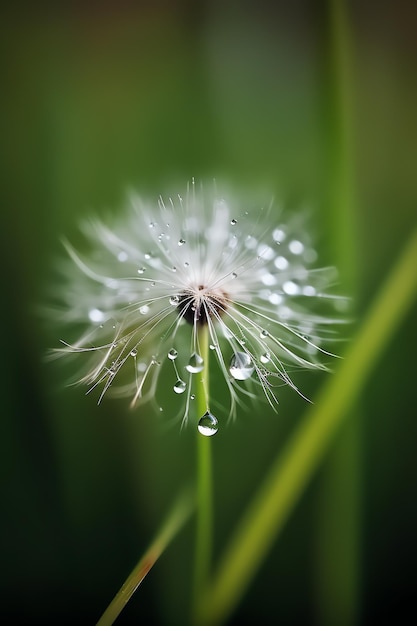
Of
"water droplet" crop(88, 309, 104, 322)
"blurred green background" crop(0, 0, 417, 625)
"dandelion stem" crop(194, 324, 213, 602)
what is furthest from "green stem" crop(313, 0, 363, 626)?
"water droplet" crop(88, 309, 104, 322)

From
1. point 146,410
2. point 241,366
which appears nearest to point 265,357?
point 241,366

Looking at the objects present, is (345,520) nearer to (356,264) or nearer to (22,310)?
(356,264)

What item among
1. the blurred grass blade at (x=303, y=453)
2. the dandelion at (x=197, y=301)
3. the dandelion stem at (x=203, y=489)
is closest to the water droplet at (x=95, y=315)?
the dandelion at (x=197, y=301)

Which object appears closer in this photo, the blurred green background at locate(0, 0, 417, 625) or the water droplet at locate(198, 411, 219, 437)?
the water droplet at locate(198, 411, 219, 437)

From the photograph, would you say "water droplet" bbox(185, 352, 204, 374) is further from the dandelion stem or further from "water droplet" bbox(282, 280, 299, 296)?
"water droplet" bbox(282, 280, 299, 296)

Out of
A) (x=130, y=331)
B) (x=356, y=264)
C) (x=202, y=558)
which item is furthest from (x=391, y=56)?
(x=202, y=558)

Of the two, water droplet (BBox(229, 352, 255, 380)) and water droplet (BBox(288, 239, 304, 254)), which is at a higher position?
water droplet (BBox(288, 239, 304, 254))

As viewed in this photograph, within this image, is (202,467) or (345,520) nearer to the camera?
(202,467)

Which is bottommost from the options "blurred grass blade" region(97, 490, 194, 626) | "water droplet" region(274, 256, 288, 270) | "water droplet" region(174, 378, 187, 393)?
"blurred grass blade" region(97, 490, 194, 626)
